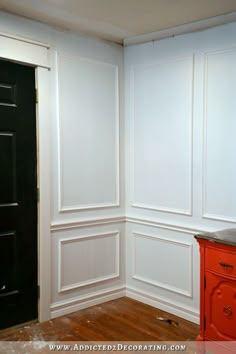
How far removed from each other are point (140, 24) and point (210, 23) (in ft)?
1.84

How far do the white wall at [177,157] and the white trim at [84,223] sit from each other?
128 mm

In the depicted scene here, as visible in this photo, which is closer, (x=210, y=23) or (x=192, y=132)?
(x=210, y=23)

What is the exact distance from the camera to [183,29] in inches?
123

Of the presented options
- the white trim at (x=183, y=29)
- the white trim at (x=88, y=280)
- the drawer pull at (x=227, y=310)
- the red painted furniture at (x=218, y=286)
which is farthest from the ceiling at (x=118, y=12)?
the drawer pull at (x=227, y=310)

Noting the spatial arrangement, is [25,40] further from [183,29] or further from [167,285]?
[167,285]

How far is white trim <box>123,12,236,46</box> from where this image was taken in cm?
286

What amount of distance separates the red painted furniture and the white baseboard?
57cm

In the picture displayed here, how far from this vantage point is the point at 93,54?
3418 mm

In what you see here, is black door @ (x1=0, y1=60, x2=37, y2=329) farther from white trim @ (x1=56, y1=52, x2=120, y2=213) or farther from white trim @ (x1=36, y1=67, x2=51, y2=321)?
white trim @ (x1=56, y1=52, x2=120, y2=213)

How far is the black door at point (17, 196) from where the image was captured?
2.90m

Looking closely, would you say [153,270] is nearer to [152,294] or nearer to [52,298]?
[152,294]

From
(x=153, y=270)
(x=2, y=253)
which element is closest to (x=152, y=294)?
(x=153, y=270)

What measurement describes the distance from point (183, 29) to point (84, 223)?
73.4 inches

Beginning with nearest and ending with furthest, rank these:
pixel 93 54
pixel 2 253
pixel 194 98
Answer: pixel 2 253
pixel 194 98
pixel 93 54
